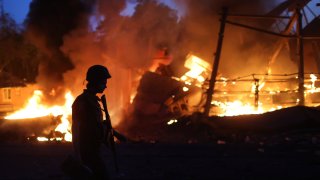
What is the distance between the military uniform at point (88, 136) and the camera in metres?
4.79

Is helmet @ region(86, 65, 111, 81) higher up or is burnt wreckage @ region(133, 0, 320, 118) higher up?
burnt wreckage @ region(133, 0, 320, 118)

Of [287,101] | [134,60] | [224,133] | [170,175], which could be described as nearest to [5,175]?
[170,175]

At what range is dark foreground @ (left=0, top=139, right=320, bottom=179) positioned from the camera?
8.49 metres

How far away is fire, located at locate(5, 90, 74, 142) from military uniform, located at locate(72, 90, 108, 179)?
8294 millimetres

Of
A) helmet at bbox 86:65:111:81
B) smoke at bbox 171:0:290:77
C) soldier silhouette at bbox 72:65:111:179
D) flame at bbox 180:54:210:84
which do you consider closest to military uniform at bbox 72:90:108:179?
soldier silhouette at bbox 72:65:111:179

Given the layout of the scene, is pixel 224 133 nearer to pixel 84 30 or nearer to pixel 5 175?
pixel 5 175

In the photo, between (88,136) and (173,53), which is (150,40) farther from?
(88,136)

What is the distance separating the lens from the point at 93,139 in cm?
482

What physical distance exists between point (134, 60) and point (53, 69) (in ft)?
49.9

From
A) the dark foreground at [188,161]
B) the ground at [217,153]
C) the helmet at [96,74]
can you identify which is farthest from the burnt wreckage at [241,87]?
the helmet at [96,74]

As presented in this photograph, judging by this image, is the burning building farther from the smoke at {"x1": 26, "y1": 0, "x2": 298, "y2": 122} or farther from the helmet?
the helmet

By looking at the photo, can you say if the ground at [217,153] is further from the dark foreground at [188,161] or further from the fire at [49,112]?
the fire at [49,112]

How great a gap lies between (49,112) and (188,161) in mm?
12435

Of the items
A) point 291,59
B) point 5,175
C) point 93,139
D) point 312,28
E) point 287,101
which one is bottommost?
point 5,175
